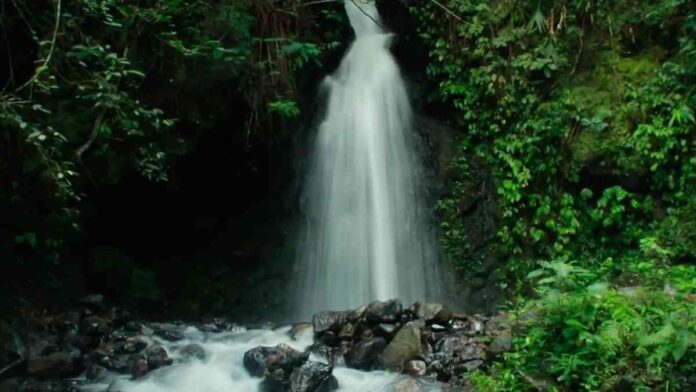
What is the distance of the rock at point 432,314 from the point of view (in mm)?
6902

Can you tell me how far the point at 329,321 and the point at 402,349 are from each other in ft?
3.10

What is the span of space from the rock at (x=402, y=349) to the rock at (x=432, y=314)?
297mm

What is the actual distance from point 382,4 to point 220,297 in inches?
227

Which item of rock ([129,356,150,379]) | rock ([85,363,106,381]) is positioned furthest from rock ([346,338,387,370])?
rock ([85,363,106,381])

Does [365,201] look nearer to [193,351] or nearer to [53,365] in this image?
[193,351]

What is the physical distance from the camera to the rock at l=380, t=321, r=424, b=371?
6379 mm

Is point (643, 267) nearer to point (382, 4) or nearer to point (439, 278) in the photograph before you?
point (439, 278)

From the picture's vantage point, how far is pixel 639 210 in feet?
26.6

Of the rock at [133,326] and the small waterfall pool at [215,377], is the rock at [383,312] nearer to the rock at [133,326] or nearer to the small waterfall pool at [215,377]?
the small waterfall pool at [215,377]

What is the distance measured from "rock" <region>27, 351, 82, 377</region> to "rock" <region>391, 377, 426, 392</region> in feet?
9.86

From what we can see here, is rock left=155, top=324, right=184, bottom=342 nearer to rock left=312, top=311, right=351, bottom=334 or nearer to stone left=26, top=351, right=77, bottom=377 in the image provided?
stone left=26, top=351, right=77, bottom=377

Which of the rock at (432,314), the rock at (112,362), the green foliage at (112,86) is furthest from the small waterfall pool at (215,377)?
the green foliage at (112,86)

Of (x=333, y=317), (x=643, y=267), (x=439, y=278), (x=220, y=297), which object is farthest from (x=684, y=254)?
(x=220, y=297)

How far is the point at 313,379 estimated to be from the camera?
5.79m
